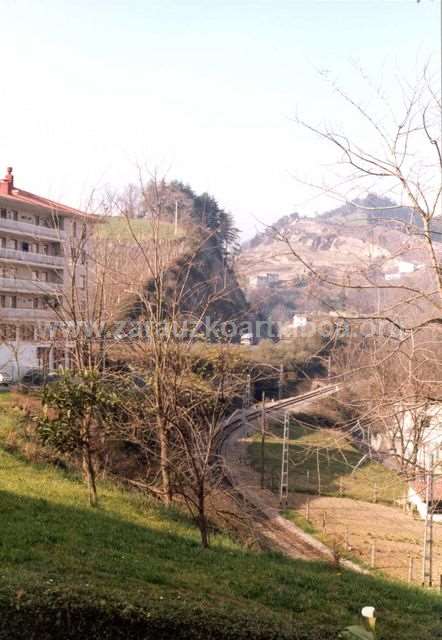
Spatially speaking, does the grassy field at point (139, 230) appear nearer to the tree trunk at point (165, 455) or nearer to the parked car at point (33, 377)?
the tree trunk at point (165, 455)

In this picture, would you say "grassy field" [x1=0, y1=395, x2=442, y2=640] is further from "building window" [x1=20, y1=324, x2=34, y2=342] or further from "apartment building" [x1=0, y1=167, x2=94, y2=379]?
"apartment building" [x1=0, y1=167, x2=94, y2=379]

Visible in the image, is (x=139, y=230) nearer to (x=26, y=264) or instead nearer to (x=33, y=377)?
(x=33, y=377)

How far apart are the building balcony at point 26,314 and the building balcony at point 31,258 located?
2569 millimetres

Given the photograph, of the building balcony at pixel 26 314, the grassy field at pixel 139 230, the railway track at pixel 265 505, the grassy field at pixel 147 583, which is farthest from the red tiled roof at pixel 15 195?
the grassy field at pixel 147 583

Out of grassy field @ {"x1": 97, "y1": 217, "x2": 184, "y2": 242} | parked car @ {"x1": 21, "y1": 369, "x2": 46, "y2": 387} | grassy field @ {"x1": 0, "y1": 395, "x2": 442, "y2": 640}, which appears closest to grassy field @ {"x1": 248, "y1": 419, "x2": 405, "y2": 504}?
grassy field @ {"x1": 97, "y1": 217, "x2": 184, "y2": 242}

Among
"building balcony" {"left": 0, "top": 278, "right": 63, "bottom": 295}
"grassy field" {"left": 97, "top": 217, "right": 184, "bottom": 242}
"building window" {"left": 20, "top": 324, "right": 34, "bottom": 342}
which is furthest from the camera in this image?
"building balcony" {"left": 0, "top": 278, "right": 63, "bottom": 295}

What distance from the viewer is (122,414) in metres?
14.8

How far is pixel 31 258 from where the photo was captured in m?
32.1

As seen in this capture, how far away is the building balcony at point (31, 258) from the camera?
31.2m

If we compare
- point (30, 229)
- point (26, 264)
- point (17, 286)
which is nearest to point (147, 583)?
point (17, 286)

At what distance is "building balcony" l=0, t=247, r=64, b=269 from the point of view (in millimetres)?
31228

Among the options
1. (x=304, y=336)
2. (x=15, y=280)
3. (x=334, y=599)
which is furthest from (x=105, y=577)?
(x=304, y=336)

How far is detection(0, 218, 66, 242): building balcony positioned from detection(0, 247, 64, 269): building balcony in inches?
38.5

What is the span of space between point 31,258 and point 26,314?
3.13m
